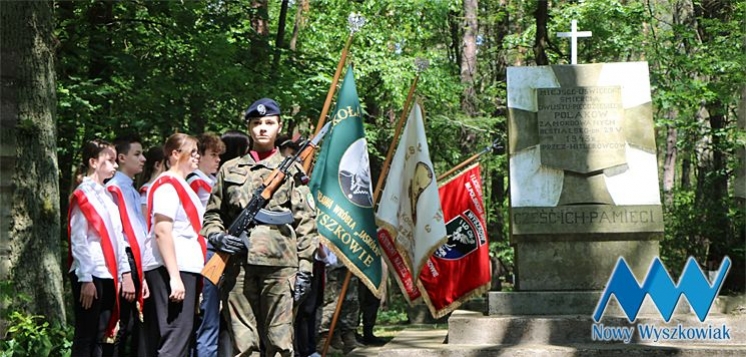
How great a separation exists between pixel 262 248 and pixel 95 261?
1425mm

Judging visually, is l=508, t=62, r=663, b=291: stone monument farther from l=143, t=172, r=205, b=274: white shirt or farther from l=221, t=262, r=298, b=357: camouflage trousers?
l=221, t=262, r=298, b=357: camouflage trousers

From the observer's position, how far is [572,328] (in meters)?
9.41

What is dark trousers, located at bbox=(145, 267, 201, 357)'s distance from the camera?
7387mm

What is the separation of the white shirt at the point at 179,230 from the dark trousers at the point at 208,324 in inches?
20.3

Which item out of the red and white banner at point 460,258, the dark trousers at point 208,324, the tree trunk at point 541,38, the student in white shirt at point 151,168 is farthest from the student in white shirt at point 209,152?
the tree trunk at point 541,38

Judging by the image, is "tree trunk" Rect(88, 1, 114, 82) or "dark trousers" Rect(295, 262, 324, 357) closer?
"dark trousers" Rect(295, 262, 324, 357)

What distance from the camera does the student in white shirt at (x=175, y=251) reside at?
7.39 metres

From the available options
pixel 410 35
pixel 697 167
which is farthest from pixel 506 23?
pixel 697 167

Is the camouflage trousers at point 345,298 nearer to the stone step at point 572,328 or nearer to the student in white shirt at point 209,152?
the stone step at point 572,328

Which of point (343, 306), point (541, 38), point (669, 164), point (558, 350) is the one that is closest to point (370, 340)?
point (343, 306)

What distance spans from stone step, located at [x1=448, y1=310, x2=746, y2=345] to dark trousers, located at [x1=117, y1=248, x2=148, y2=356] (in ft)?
9.74

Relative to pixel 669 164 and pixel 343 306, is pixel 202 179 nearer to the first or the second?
pixel 343 306

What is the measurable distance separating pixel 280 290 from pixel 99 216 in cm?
155

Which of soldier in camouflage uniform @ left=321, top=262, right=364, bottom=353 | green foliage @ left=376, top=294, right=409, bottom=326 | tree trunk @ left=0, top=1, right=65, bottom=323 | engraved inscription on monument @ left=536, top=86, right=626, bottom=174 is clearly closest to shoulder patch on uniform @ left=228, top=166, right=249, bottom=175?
tree trunk @ left=0, top=1, right=65, bottom=323
